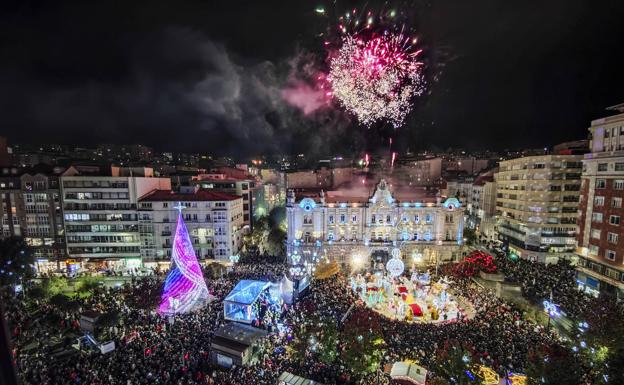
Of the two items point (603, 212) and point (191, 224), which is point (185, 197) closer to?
point (191, 224)

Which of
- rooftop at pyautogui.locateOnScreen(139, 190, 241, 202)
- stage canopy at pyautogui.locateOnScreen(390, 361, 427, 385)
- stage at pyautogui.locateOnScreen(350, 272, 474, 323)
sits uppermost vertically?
Answer: rooftop at pyautogui.locateOnScreen(139, 190, 241, 202)

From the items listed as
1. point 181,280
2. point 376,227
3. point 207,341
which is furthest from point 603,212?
point 181,280

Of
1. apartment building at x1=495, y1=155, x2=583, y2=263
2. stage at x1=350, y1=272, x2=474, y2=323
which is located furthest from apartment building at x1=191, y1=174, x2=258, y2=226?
apartment building at x1=495, y1=155, x2=583, y2=263

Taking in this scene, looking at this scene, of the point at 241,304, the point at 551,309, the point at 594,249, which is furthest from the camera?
the point at 594,249

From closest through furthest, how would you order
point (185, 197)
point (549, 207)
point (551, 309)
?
point (551, 309) < point (185, 197) < point (549, 207)

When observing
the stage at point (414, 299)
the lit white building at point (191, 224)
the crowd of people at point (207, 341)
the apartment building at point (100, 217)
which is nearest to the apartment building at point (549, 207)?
the stage at point (414, 299)

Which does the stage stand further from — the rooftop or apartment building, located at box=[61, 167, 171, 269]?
apartment building, located at box=[61, 167, 171, 269]

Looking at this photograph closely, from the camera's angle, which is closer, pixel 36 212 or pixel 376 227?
pixel 36 212
